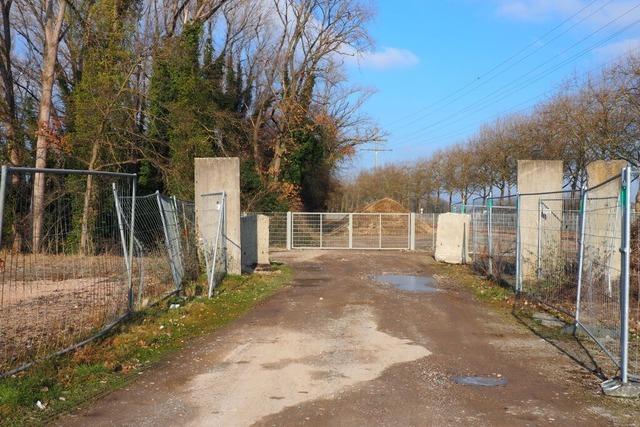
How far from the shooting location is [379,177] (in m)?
64.0

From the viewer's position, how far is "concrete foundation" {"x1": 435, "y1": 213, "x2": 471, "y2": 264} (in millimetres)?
20656

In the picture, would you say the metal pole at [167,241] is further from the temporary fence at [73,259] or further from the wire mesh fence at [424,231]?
the wire mesh fence at [424,231]

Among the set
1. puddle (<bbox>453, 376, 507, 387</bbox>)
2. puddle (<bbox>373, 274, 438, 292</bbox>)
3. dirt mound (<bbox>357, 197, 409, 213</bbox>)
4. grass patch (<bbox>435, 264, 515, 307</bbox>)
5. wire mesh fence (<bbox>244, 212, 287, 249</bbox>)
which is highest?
dirt mound (<bbox>357, 197, 409, 213</bbox>)

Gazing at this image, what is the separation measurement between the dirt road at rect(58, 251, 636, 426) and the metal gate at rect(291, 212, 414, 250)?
57.7 feet

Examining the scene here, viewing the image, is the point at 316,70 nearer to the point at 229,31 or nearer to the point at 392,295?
the point at 229,31

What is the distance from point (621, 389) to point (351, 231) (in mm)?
22905

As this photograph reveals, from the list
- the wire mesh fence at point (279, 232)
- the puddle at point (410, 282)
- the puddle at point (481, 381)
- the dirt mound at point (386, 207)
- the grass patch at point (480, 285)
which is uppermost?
the dirt mound at point (386, 207)

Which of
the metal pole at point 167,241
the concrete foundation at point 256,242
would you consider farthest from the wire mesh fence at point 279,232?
the metal pole at point 167,241

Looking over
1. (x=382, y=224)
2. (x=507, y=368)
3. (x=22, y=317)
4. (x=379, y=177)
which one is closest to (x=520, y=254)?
(x=507, y=368)

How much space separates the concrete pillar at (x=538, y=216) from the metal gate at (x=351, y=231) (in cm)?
1432

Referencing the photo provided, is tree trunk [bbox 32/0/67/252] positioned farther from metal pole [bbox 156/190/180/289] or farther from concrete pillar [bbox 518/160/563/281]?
concrete pillar [bbox 518/160/563/281]

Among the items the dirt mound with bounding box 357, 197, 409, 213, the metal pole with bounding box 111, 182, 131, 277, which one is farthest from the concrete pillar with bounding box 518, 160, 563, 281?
the dirt mound with bounding box 357, 197, 409, 213

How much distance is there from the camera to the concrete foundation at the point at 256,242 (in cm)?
1820

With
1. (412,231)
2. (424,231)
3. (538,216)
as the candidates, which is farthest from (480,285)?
(424,231)
